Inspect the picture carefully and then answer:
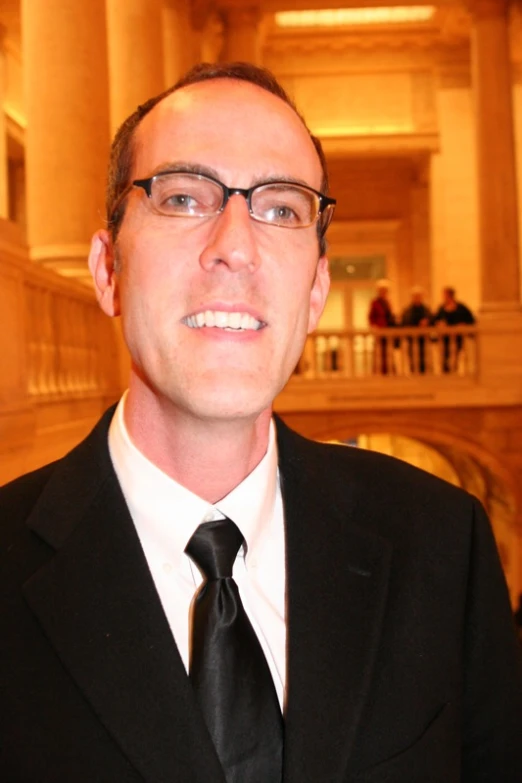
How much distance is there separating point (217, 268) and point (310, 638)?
69cm

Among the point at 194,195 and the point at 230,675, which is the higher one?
the point at 194,195

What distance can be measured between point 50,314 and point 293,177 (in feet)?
17.2

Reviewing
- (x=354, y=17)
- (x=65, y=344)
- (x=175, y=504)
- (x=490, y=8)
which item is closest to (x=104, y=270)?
(x=175, y=504)

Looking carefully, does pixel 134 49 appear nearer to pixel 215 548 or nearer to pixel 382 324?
pixel 382 324

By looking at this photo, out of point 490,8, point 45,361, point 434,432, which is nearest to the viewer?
point 45,361

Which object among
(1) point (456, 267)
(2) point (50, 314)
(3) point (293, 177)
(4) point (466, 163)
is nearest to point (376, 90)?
(4) point (466, 163)

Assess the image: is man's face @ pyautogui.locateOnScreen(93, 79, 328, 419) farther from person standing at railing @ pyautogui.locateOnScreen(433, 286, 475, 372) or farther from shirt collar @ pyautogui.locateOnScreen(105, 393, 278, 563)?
person standing at railing @ pyautogui.locateOnScreen(433, 286, 475, 372)

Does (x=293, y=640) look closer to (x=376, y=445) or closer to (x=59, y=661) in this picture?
(x=59, y=661)

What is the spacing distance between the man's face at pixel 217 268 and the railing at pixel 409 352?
12747 millimetres

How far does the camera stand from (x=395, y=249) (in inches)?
963

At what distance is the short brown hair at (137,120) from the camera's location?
5.65ft

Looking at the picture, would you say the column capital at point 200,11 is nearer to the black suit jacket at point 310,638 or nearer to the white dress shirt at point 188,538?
the black suit jacket at point 310,638

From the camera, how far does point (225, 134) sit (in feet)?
5.31

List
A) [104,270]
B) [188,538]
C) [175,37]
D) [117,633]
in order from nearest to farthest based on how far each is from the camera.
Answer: [117,633] < [188,538] < [104,270] < [175,37]
